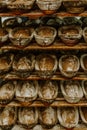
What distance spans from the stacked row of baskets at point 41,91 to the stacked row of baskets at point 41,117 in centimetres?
17

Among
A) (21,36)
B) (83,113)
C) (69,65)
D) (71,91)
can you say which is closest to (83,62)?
(69,65)

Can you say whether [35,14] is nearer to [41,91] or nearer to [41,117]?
[41,91]

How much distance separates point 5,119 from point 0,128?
13cm

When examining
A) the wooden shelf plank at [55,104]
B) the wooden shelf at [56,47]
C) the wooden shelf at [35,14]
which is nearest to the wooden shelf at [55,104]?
the wooden shelf plank at [55,104]

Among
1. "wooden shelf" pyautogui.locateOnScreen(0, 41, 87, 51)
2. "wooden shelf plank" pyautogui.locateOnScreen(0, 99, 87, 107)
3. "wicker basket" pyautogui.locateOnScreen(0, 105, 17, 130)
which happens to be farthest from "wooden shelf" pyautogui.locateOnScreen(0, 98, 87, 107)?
"wooden shelf" pyautogui.locateOnScreen(0, 41, 87, 51)

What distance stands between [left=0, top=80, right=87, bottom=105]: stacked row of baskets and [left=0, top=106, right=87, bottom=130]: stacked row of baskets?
0.56 ft

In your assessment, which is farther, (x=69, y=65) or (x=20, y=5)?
(x=69, y=65)

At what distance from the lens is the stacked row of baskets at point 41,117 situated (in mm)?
3090

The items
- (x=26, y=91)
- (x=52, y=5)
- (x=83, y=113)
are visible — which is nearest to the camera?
(x=52, y=5)

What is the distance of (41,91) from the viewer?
10.1 ft

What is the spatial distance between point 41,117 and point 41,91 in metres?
0.25

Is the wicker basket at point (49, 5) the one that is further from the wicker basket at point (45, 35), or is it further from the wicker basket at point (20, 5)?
the wicker basket at point (45, 35)

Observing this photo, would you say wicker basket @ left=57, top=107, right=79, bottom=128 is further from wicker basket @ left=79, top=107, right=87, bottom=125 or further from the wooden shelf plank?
the wooden shelf plank

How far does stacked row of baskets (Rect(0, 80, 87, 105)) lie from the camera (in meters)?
2.99
